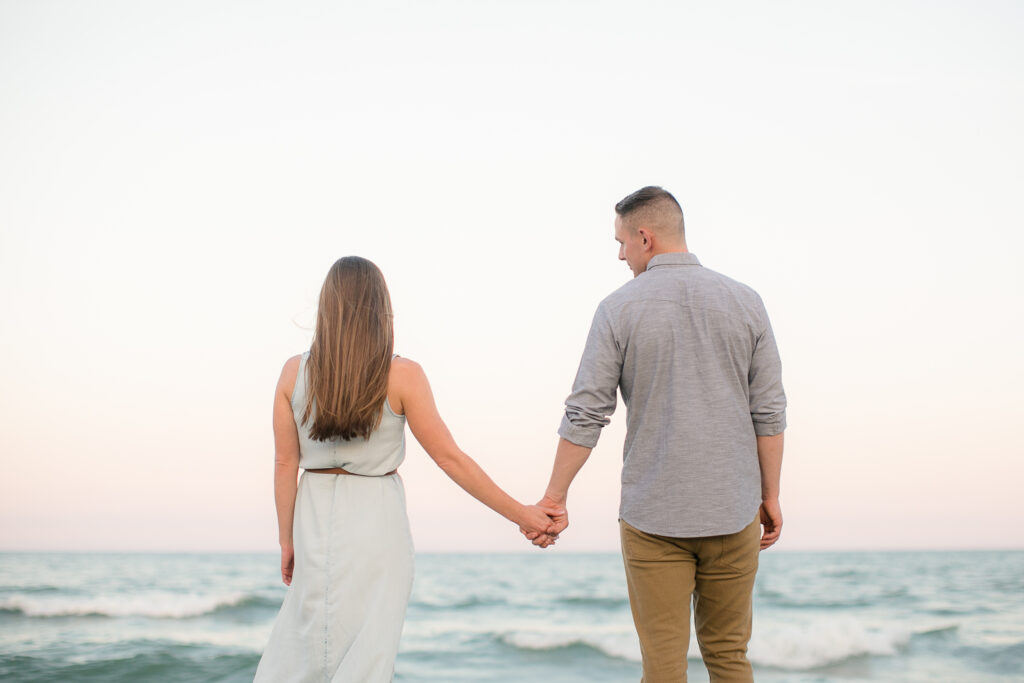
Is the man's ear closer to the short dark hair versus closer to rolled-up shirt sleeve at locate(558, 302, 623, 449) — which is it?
the short dark hair

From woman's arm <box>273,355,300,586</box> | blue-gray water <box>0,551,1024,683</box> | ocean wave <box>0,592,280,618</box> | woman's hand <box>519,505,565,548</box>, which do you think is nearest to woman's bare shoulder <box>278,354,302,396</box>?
woman's arm <box>273,355,300,586</box>

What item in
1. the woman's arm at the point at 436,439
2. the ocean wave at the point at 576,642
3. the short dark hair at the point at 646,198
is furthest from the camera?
the ocean wave at the point at 576,642

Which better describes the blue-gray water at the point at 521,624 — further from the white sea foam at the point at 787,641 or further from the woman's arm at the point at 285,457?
the woman's arm at the point at 285,457

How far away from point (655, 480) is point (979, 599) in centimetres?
1675

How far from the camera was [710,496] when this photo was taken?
3086mm

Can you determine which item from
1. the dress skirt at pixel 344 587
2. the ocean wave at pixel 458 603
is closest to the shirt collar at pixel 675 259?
the dress skirt at pixel 344 587

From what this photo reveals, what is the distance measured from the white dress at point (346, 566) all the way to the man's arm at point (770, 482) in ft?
4.48

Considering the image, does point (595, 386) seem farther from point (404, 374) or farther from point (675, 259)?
point (404, 374)

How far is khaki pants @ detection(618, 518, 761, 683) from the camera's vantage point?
3.14 metres

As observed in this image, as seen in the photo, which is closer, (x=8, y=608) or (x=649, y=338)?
(x=649, y=338)

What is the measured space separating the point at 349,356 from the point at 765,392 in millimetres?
1545

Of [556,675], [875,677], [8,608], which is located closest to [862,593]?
[875,677]

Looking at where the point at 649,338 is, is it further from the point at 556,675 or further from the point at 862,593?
the point at 862,593

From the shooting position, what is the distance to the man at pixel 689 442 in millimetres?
3113
